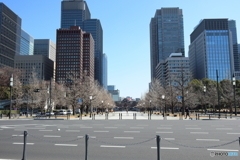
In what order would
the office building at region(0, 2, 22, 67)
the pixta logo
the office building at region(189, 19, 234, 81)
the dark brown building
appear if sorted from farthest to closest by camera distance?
1. the dark brown building
2. the office building at region(189, 19, 234, 81)
3. the office building at region(0, 2, 22, 67)
4. the pixta logo

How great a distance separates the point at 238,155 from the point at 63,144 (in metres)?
8.29

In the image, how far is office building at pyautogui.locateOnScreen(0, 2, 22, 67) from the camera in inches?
5930

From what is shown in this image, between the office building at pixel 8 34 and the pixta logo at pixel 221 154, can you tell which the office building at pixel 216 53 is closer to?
the office building at pixel 8 34

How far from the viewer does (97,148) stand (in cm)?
1002

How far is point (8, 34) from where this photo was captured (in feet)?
518

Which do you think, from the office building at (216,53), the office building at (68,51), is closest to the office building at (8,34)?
the office building at (68,51)

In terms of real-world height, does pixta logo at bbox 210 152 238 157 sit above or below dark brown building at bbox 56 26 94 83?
below

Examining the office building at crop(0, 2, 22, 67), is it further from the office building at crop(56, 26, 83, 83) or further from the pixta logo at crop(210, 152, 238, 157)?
the pixta logo at crop(210, 152, 238, 157)

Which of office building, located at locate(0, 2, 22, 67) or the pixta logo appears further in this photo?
office building, located at locate(0, 2, 22, 67)

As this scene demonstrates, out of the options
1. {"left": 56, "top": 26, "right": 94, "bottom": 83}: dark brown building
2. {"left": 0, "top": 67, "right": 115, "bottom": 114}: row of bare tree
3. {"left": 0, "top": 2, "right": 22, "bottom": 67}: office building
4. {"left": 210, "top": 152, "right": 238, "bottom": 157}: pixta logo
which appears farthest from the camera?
{"left": 56, "top": 26, "right": 94, "bottom": 83}: dark brown building

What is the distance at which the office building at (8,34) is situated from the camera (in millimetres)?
150625

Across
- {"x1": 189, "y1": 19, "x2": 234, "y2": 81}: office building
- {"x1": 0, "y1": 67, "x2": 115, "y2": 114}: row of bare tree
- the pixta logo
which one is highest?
{"x1": 189, "y1": 19, "x2": 234, "y2": 81}: office building

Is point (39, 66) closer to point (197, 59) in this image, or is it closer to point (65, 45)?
point (65, 45)

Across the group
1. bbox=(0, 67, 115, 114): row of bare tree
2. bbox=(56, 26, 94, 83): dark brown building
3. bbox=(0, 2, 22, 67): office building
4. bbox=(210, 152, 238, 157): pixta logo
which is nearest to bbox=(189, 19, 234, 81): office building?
bbox=(56, 26, 94, 83): dark brown building
